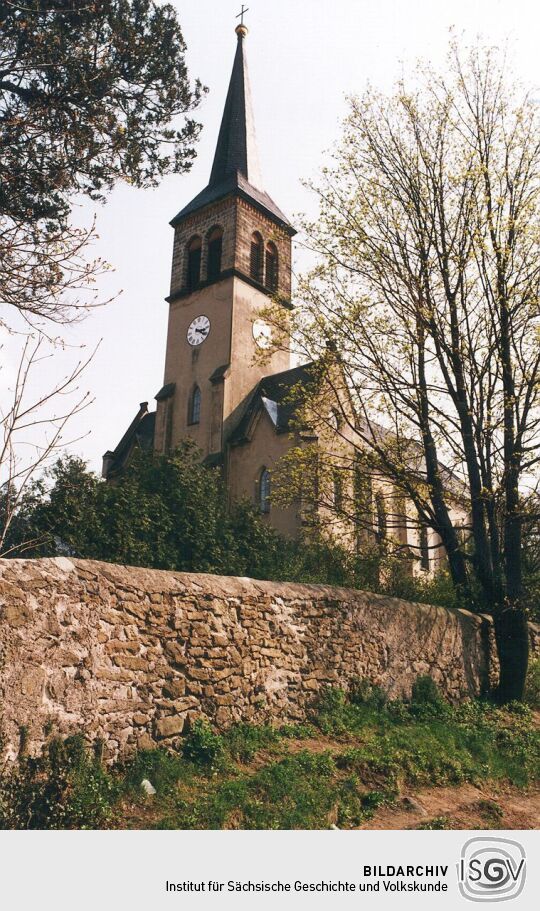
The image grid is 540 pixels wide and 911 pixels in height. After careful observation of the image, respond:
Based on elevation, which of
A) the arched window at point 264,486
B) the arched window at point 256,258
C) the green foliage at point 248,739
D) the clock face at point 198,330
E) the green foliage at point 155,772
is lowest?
the green foliage at point 155,772

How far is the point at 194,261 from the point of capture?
33375mm

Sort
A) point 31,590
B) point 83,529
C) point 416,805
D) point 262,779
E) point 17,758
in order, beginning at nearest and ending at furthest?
1. point 17,758
2. point 31,590
3. point 262,779
4. point 416,805
5. point 83,529

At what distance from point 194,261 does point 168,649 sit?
28.9m

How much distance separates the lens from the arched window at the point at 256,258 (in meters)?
31.5

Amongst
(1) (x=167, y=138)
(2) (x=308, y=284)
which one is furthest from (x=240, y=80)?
(1) (x=167, y=138)

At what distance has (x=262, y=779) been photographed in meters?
6.67

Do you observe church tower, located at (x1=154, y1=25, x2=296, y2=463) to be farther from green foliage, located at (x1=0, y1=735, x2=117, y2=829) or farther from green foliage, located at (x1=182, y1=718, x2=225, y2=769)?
green foliage, located at (x1=0, y1=735, x2=117, y2=829)

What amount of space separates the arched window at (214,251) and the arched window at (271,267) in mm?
2408

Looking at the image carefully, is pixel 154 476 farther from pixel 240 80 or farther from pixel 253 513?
pixel 240 80

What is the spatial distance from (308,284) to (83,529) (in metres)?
6.60

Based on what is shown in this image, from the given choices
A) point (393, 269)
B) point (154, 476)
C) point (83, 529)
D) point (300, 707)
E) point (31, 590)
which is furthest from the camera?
point (154, 476)
